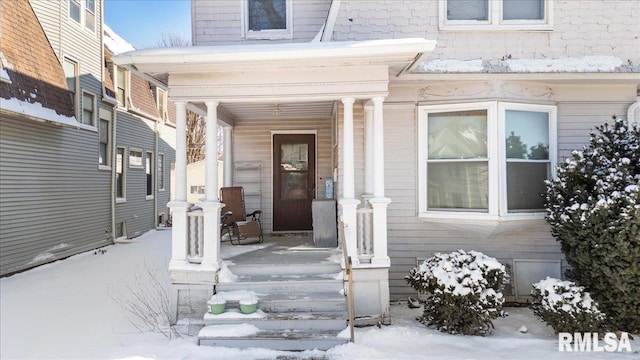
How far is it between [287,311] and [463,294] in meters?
2.05

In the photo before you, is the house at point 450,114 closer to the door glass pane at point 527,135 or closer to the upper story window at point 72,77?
the door glass pane at point 527,135

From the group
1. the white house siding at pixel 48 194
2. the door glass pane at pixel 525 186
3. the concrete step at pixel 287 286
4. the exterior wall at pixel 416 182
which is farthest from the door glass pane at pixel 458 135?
the white house siding at pixel 48 194

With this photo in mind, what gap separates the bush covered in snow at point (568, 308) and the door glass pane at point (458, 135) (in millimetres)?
1929

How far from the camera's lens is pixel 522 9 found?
5.92m

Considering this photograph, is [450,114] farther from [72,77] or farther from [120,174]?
[120,174]

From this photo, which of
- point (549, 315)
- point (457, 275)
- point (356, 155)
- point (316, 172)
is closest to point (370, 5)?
point (356, 155)

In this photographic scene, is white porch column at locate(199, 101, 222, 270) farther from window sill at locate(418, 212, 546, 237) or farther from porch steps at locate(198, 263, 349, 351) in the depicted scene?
window sill at locate(418, 212, 546, 237)

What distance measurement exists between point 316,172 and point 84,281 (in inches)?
194

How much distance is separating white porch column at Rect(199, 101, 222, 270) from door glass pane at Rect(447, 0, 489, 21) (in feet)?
12.0

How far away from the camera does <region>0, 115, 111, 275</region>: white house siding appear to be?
8.41 m

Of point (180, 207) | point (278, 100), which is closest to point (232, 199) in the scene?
point (180, 207)

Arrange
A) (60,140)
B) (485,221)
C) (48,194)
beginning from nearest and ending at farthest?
(485,221) → (48,194) → (60,140)

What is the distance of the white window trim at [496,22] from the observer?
582 centimetres

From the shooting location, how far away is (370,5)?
597cm
